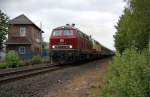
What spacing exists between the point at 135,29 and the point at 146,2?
273 centimetres

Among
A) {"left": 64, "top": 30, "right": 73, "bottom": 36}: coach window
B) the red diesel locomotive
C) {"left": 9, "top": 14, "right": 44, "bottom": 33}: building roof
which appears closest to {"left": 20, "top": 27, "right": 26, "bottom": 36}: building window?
{"left": 9, "top": 14, "right": 44, "bottom": 33}: building roof

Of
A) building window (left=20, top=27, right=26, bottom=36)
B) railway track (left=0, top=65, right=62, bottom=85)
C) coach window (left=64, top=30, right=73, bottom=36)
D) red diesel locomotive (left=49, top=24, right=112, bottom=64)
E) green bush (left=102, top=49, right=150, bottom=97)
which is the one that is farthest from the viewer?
building window (left=20, top=27, right=26, bottom=36)

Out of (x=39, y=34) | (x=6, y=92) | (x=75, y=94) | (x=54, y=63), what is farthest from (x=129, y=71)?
(x=39, y=34)

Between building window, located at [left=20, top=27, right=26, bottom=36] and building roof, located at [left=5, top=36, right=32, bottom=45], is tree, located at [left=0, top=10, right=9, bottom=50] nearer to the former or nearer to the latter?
building roof, located at [left=5, top=36, right=32, bottom=45]

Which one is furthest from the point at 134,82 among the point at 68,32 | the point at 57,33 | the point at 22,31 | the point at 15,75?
the point at 22,31

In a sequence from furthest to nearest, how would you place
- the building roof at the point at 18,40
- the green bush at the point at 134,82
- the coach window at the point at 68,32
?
the building roof at the point at 18,40 < the coach window at the point at 68,32 < the green bush at the point at 134,82

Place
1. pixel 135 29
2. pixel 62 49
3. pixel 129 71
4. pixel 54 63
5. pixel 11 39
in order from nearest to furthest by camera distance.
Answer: pixel 129 71, pixel 135 29, pixel 62 49, pixel 54 63, pixel 11 39

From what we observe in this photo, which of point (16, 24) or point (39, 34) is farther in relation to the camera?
point (39, 34)

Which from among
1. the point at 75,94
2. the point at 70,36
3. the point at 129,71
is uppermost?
the point at 70,36

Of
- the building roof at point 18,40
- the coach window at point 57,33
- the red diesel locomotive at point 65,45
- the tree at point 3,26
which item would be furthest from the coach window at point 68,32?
the building roof at point 18,40

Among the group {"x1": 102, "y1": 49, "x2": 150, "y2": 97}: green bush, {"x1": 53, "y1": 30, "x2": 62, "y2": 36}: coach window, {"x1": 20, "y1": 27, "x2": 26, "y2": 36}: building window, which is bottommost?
{"x1": 102, "y1": 49, "x2": 150, "y2": 97}: green bush

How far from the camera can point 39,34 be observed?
9144 centimetres

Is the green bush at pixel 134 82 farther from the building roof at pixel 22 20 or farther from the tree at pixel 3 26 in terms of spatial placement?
the building roof at pixel 22 20

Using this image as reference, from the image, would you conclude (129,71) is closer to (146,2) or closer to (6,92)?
(6,92)
